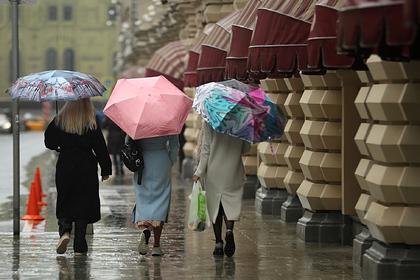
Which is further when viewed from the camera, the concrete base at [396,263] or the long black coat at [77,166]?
the long black coat at [77,166]

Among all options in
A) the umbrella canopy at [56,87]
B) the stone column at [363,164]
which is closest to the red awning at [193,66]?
the umbrella canopy at [56,87]

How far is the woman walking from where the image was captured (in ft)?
50.0

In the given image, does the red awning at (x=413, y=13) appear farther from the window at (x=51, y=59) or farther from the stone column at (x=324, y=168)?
the window at (x=51, y=59)

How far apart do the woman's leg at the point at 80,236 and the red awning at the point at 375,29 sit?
5917 mm

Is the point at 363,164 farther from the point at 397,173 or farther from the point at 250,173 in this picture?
the point at 250,173

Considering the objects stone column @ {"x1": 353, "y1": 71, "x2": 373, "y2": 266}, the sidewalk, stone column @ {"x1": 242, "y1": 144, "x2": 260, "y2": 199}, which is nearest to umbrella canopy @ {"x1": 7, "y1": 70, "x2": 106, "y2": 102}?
the sidewalk

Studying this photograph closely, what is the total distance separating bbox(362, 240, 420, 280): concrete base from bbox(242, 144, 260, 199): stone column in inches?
496

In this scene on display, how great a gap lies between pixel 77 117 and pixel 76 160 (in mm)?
485

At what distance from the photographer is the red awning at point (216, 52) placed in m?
23.0

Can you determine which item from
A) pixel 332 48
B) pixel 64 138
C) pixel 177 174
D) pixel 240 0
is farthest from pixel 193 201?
pixel 177 174

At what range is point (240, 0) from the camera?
26.1 meters

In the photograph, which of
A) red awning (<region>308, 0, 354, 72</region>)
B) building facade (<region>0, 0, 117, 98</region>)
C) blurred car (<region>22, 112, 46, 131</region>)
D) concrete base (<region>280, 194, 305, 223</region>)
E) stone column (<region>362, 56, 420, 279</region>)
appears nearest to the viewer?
stone column (<region>362, 56, 420, 279</region>)

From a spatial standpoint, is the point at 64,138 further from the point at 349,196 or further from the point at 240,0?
the point at 240,0

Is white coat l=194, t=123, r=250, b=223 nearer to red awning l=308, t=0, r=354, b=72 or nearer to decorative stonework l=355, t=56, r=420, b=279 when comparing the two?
red awning l=308, t=0, r=354, b=72
